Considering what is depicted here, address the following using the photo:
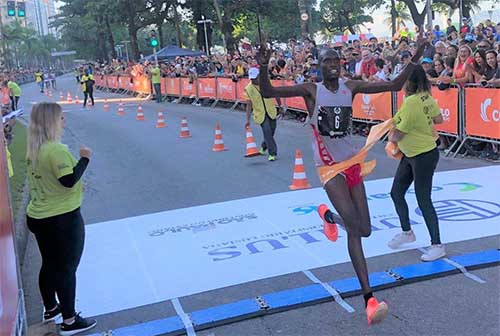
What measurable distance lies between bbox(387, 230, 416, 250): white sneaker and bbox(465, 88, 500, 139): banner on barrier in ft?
16.2

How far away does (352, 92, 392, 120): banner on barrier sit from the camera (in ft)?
42.4

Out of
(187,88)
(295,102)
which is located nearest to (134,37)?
(187,88)

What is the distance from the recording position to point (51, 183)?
427cm

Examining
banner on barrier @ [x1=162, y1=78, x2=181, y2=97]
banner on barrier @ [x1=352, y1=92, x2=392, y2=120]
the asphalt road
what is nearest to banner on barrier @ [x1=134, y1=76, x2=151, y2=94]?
banner on barrier @ [x1=162, y1=78, x2=181, y2=97]

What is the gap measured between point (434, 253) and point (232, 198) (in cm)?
380

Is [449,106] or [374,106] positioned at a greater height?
[449,106]

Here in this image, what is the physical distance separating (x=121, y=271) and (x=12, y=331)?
251 centimetres

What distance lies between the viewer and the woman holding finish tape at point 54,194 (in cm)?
423

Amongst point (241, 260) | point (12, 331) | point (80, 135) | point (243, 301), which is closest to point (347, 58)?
point (80, 135)

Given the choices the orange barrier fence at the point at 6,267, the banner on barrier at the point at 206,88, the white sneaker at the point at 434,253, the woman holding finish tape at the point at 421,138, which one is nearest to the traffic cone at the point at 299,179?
the woman holding finish tape at the point at 421,138

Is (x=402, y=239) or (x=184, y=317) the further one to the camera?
(x=402, y=239)

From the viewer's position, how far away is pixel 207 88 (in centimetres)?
2545

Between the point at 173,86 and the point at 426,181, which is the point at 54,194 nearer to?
the point at 426,181

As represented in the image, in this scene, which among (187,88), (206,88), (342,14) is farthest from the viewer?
(342,14)
